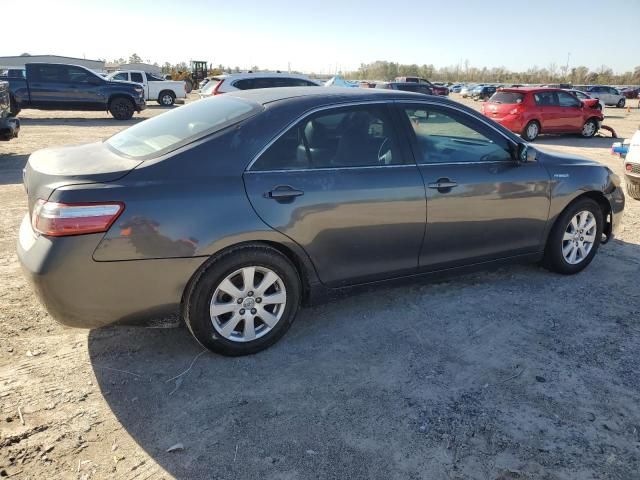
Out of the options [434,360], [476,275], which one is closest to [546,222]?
[476,275]

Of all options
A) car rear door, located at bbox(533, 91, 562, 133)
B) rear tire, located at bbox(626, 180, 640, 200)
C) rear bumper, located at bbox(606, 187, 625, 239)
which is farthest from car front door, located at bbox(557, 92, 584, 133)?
rear bumper, located at bbox(606, 187, 625, 239)

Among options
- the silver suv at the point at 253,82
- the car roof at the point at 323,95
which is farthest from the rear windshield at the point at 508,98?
the car roof at the point at 323,95

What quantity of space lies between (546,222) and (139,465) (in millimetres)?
3619

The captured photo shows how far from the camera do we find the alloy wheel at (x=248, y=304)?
10.1 ft

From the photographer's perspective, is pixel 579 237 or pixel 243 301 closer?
pixel 243 301

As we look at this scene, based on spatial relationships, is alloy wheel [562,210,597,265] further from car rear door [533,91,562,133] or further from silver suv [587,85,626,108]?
silver suv [587,85,626,108]

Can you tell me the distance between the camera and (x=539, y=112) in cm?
1562

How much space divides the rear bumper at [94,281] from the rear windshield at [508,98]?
14983 mm

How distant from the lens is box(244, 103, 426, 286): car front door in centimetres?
313

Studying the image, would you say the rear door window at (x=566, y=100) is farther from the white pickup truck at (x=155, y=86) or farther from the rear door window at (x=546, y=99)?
the white pickup truck at (x=155, y=86)

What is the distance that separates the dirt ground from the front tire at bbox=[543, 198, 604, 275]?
46cm

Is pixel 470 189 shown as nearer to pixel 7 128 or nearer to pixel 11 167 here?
pixel 11 167

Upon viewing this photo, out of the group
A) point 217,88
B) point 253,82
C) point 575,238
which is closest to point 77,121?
point 217,88

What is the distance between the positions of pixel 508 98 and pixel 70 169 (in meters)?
15.4
